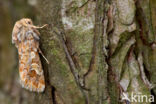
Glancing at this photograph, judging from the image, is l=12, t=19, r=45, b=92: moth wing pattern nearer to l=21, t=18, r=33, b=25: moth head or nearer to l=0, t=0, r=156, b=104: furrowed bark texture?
l=21, t=18, r=33, b=25: moth head

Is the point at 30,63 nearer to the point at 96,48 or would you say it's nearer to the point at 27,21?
the point at 27,21

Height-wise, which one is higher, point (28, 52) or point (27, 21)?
point (27, 21)

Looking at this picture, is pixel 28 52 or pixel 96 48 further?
pixel 28 52

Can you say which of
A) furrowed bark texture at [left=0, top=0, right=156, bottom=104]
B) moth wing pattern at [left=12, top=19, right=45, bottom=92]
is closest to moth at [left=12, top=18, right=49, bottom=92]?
moth wing pattern at [left=12, top=19, right=45, bottom=92]

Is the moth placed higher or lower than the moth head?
lower

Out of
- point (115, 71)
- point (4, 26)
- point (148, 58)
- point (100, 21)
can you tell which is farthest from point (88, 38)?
point (4, 26)

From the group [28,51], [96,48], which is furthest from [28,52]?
[96,48]

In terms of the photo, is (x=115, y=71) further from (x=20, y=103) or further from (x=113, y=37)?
(x=20, y=103)
